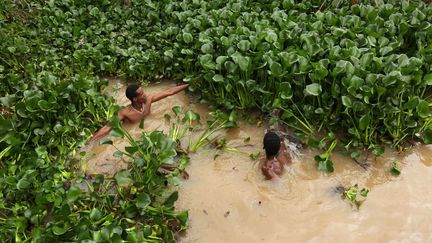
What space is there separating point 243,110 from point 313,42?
98 cm

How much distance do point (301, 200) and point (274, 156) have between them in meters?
0.42

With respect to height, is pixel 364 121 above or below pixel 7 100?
above

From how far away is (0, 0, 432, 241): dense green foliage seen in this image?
350 cm

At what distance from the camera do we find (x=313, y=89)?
3.86m

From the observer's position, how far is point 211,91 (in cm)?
456

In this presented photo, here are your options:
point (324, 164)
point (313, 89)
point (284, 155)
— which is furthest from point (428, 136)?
point (284, 155)

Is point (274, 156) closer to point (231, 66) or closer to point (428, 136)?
point (231, 66)

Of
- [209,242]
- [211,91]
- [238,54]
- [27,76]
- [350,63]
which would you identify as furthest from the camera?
[27,76]

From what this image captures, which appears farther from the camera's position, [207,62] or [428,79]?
[207,62]

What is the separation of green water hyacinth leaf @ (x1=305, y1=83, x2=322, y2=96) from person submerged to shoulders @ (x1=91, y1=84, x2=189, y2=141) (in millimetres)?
1445

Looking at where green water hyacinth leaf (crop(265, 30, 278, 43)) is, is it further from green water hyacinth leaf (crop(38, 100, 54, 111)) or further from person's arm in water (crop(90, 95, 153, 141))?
green water hyacinth leaf (crop(38, 100, 54, 111))

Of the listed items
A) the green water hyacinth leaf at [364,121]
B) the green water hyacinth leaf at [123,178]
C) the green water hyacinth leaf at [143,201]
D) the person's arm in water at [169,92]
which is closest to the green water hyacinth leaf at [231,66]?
the person's arm in water at [169,92]

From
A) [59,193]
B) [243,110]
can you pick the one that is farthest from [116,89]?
[59,193]

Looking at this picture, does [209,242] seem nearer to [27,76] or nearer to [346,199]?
[346,199]
